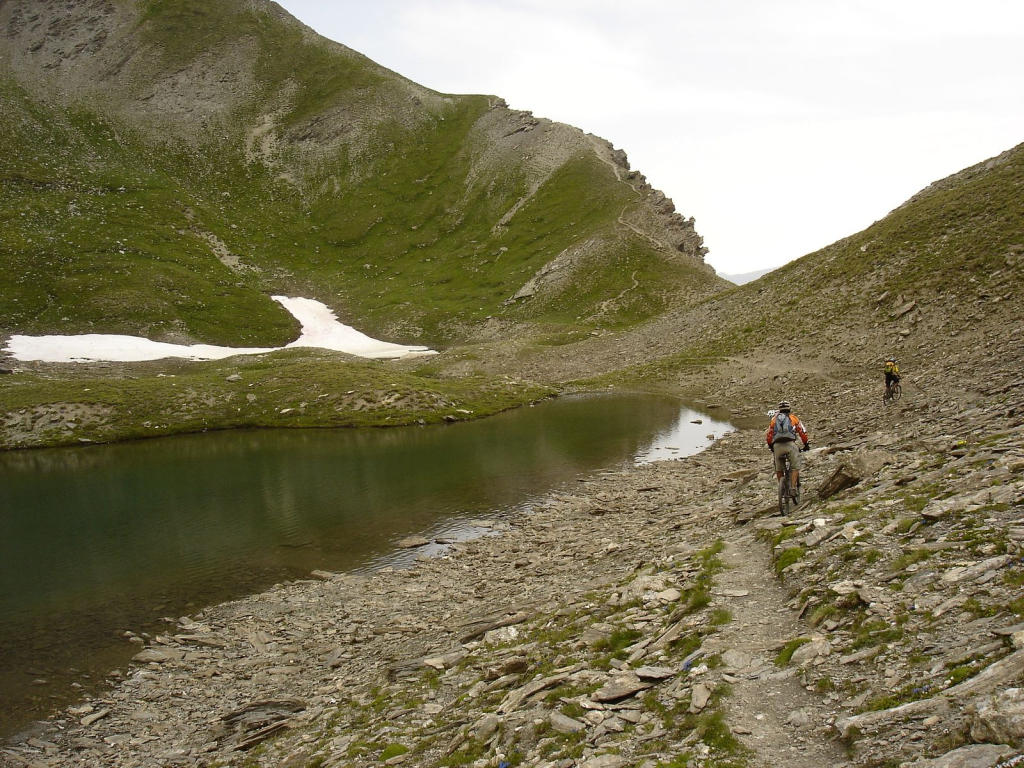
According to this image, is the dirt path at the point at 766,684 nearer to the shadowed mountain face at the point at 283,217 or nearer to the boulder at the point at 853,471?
the boulder at the point at 853,471

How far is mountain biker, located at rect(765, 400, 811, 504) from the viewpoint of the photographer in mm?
22531

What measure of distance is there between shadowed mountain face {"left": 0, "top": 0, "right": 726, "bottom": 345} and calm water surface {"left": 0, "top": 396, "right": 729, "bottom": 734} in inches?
2380

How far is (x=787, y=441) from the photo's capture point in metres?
23.0

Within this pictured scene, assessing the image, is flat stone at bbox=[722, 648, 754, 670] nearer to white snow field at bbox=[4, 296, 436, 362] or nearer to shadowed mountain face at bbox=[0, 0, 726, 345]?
white snow field at bbox=[4, 296, 436, 362]

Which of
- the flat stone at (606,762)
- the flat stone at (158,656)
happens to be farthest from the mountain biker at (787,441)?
the flat stone at (158,656)

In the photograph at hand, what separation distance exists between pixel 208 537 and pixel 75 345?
85015 mm

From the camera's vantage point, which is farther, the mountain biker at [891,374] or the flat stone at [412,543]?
the mountain biker at [891,374]

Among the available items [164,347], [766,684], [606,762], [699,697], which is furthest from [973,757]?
[164,347]

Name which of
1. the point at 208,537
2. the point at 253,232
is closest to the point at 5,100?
the point at 253,232

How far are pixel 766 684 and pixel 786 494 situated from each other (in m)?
12.3

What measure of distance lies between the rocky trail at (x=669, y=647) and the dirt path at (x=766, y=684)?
0.04m

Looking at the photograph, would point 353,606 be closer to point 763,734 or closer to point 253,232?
point 763,734

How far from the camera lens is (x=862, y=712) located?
9516 mm

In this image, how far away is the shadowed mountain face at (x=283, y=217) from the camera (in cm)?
12744
